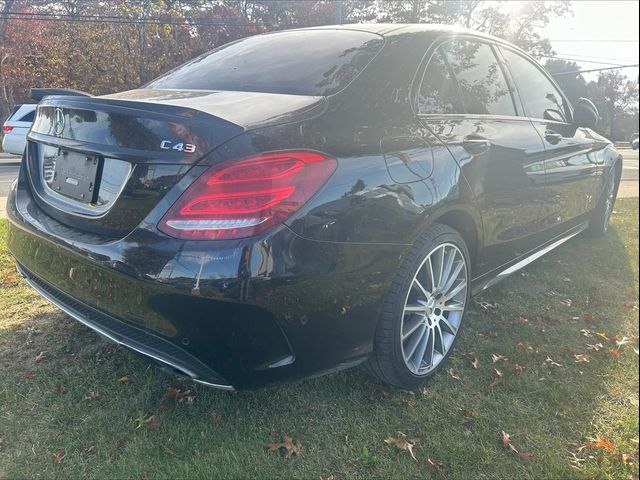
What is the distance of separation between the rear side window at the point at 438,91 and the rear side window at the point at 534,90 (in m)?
0.90

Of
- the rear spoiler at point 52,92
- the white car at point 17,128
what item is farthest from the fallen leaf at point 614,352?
Answer: the white car at point 17,128

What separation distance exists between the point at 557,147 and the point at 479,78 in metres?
0.98

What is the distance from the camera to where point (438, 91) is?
2607mm

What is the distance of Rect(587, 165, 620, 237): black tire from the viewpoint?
5023 mm

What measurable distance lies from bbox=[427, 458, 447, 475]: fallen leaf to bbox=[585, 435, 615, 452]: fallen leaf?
69cm

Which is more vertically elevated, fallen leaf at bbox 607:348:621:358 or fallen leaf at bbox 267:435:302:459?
fallen leaf at bbox 267:435:302:459

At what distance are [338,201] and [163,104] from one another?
2.43 ft

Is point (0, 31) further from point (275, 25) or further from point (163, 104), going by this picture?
point (163, 104)

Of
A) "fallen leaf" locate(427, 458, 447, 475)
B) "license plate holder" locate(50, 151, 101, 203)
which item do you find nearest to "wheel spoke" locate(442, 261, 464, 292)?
"fallen leaf" locate(427, 458, 447, 475)

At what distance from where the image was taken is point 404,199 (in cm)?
213

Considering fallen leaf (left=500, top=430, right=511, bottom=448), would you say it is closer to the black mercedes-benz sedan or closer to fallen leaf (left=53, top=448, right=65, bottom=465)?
the black mercedes-benz sedan

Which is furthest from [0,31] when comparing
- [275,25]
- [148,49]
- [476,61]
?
[476,61]

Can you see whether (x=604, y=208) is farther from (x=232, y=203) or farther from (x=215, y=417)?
(x=232, y=203)

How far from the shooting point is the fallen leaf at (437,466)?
2.01 metres
